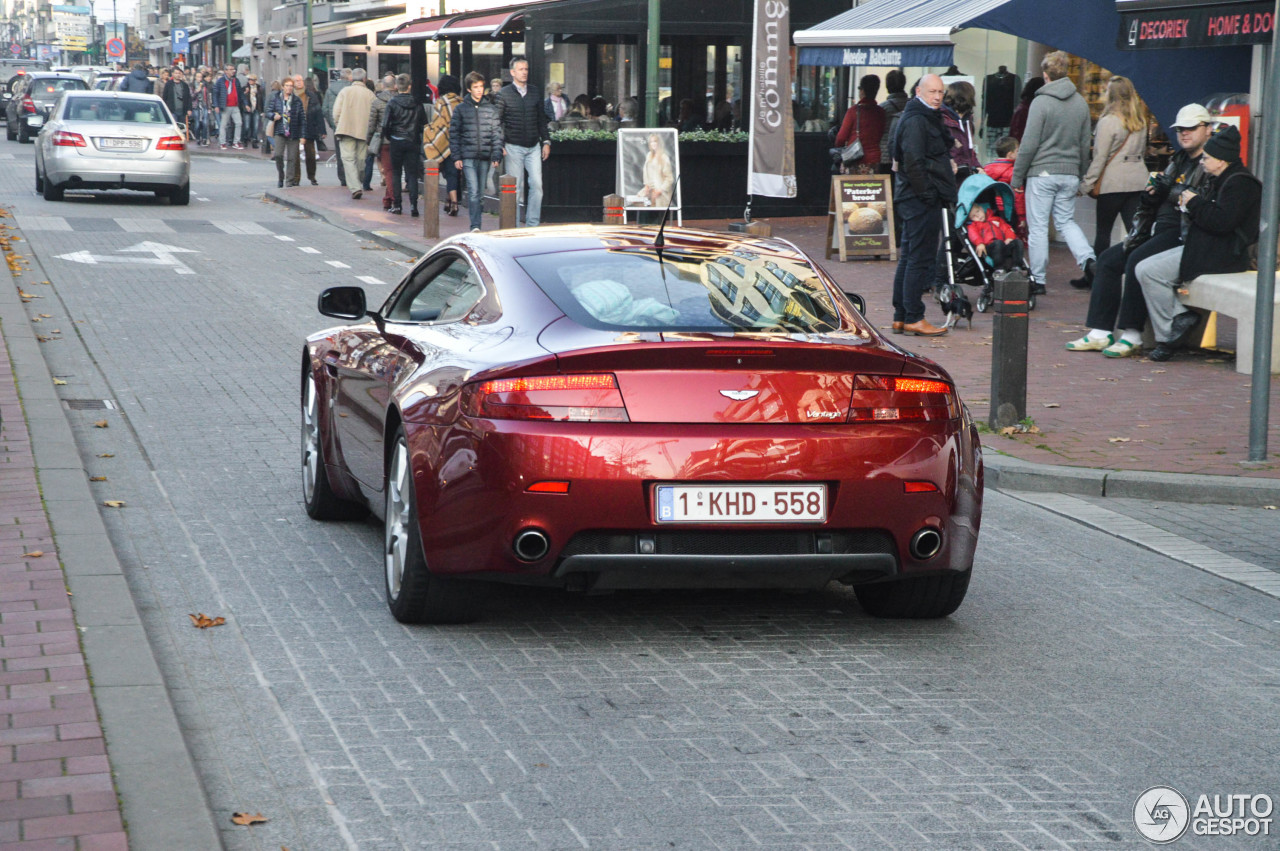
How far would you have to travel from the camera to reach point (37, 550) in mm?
6242

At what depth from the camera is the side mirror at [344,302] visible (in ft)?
21.9

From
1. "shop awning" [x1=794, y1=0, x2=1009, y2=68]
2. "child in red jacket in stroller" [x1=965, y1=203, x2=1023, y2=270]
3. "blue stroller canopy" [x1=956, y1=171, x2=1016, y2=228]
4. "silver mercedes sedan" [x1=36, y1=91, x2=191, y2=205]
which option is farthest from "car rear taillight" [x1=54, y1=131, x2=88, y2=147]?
"child in red jacket in stroller" [x1=965, y1=203, x2=1023, y2=270]

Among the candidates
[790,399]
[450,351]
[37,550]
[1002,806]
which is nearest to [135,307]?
[37,550]

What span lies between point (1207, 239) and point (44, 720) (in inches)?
372

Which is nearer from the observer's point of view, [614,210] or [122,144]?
[614,210]

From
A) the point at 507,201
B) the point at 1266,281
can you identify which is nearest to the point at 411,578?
the point at 1266,281

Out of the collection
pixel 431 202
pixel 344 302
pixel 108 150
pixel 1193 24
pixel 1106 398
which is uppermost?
pixel 1193 24

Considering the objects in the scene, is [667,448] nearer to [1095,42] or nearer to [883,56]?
[1095,42]

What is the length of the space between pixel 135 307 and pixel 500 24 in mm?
10235

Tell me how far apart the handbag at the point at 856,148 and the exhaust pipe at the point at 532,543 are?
14.6m

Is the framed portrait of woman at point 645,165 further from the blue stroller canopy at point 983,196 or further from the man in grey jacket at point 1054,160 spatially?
the blue stroller canopy at point 983,196

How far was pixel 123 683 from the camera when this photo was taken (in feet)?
15.5

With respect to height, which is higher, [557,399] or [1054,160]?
[1054,160]

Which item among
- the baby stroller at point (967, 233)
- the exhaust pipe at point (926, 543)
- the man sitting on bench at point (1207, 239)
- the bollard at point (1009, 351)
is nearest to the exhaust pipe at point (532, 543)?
the exhaust pipe at point (926, 543)
